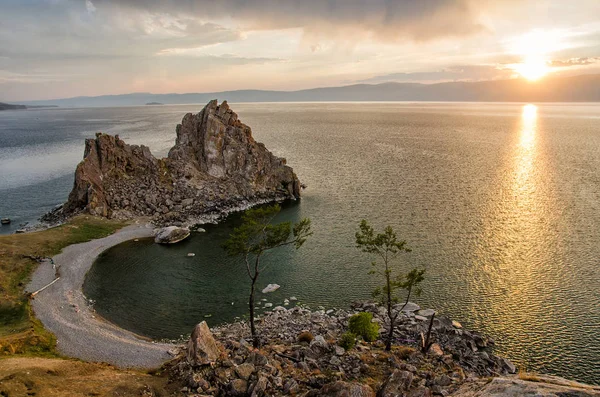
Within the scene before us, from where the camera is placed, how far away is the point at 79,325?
47750 millimetres

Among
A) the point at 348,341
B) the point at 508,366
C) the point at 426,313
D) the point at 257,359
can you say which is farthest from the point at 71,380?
the point at 508,366

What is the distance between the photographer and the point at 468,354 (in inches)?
1641

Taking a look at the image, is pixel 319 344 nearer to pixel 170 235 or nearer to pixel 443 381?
pixel 443 381

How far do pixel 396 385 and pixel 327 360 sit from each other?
8.74m

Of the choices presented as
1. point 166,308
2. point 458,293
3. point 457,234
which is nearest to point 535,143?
point 457,234

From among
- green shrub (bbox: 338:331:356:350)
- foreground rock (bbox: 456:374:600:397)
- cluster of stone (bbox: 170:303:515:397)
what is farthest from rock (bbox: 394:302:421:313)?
foreground rock (bbox: 456:374:600:397)

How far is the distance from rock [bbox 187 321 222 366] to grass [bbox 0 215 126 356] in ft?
57.2

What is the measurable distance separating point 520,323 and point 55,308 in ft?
196

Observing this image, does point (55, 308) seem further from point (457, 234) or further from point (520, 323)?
point (457, 234)

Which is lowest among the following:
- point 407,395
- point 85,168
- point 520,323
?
point 520,323

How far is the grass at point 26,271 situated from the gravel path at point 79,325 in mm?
1308

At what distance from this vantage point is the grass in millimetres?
41469

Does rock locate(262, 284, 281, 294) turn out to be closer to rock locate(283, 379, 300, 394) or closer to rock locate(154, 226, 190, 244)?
rock locate(283, 379, 300, 394)

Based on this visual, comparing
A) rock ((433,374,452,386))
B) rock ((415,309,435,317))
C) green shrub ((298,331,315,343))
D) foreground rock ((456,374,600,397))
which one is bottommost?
rock ((415,309,435,317))
